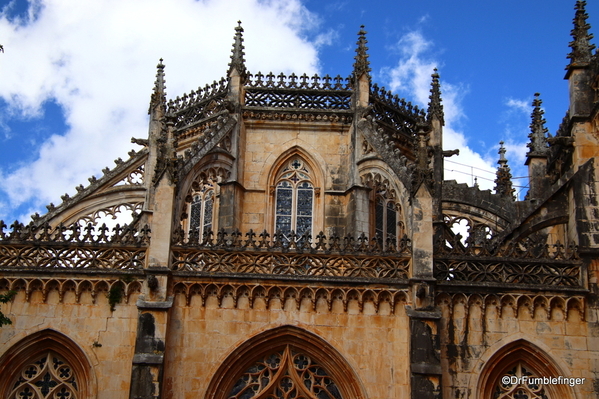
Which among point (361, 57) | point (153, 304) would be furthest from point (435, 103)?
point (153, 304)

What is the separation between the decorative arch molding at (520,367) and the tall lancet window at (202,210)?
9.17m

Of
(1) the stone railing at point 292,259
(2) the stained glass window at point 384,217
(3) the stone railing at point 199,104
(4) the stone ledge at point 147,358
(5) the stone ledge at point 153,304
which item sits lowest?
(4) the stone ledge at point 147,358

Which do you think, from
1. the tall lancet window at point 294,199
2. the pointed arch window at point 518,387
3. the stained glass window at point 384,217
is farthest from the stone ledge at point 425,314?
the tall lancet window at point 294,199

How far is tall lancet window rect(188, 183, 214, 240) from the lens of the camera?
26906 mm

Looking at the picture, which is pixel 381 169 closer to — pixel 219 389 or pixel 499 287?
pixel 499 287

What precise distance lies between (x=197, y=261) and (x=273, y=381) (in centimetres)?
331

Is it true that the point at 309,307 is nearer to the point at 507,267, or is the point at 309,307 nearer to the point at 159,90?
the point at 507,267

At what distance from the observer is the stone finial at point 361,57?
26781mm

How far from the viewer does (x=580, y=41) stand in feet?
80.2

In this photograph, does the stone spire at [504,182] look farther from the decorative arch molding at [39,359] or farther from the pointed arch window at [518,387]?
the decorative arch molding at [39,359]

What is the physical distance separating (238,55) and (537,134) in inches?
411

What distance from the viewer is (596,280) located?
2223 centimetres

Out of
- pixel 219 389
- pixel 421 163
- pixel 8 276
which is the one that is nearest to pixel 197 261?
pixel 219 389

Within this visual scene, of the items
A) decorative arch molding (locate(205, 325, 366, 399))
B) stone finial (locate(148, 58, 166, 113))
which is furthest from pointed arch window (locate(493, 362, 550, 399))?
stone finial (locate(148, 58, 166, 113))
